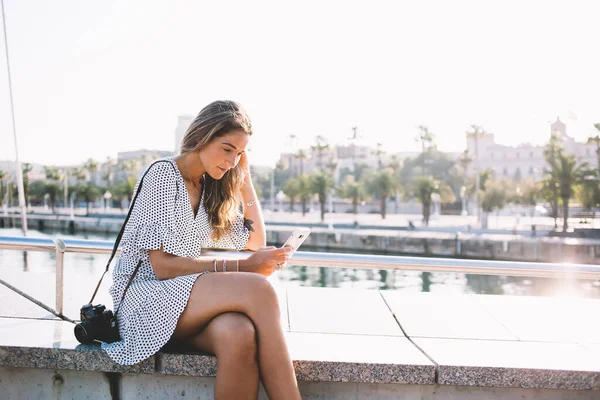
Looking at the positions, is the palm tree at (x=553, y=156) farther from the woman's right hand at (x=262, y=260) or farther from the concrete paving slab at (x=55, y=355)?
the concrete paving slab at (x=55, y=355)

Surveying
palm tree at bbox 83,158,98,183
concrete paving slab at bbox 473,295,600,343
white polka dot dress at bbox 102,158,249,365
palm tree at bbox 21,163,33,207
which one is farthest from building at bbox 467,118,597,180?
white polka dot dress at bbox 102,158,249,365

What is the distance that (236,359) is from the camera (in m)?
1.84

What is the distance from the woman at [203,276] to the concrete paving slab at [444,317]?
1009 millimetres

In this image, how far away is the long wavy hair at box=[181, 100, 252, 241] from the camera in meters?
2.18

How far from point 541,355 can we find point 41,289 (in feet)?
8.36

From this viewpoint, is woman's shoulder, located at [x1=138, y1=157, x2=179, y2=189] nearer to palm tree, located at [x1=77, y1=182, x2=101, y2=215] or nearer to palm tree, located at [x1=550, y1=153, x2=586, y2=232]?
palm tree, located at [x1=550, y1=153, x2=586, y2=232]

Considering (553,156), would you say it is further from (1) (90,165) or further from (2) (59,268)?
(1) (90,165)

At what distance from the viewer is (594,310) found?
10.8 feet

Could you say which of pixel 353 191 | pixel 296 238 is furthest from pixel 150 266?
pixel 353 191

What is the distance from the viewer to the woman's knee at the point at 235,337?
1843 mm

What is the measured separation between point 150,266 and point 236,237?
457 mm

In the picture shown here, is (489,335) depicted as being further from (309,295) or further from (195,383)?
(195,383)

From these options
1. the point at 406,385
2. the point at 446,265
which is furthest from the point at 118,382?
the point at 446,265

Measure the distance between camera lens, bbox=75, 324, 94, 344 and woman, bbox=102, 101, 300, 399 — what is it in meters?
0.11
